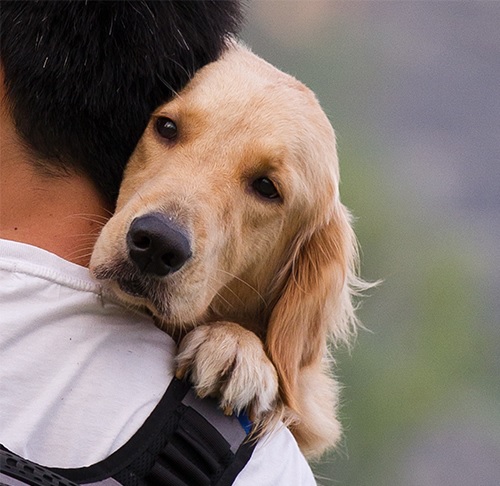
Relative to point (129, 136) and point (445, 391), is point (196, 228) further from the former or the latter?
point (445, 391)


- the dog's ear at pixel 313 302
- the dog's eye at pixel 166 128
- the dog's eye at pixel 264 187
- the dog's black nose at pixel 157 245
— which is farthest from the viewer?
the dog's ear at pixel 313 302

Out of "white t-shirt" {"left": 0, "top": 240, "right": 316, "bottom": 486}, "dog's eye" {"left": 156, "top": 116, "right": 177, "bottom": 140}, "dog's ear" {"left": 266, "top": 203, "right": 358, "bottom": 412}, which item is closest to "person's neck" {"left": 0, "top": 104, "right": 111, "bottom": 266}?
Answer: "white t-shirt" {"left": 0, "top": 240, "right": 316, "bottom": 486}

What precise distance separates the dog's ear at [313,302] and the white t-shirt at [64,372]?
770 millimetres

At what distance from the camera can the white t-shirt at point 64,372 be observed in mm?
2104

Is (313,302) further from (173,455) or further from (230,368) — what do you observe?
(173,455)

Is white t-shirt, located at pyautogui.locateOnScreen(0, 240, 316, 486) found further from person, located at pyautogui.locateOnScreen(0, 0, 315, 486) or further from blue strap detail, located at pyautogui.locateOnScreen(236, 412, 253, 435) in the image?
blue strap detail, located at pyautogui.locateOnScreen(236, 412, 253, 435)

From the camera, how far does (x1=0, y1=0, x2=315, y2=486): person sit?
6.97 feet

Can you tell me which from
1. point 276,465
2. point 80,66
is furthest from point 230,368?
point 80,66

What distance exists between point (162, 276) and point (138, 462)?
1.89 ft

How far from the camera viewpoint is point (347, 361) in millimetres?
9039

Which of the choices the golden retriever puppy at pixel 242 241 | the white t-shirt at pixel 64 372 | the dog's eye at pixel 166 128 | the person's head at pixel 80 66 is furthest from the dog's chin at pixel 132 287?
the dog's eye at pixel 166 128

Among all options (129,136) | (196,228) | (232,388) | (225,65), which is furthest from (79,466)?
(225,65)

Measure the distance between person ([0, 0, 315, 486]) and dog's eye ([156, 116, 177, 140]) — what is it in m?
0.07

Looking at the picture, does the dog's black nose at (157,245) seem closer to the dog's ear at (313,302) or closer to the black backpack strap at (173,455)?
the black backpack strap at (173,455)
